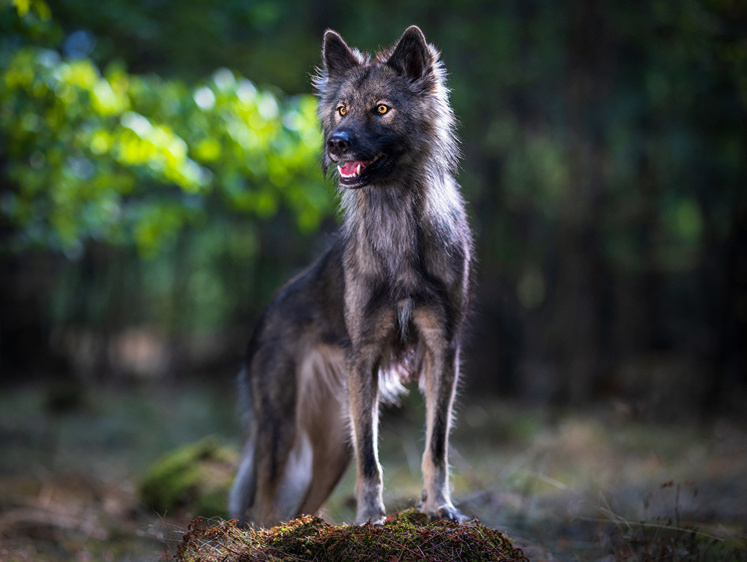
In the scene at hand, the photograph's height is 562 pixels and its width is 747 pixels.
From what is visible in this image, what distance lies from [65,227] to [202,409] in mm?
8291

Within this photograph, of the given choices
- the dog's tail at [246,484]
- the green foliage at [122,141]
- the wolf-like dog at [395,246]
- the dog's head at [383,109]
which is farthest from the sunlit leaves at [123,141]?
the dog's tail at [246,484]

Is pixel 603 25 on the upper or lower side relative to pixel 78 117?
upper

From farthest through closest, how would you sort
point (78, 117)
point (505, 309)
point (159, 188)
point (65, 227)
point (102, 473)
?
1. point (505, 309)
2. point (159, 188)
3. point (102, 473)
4. point (65, 227)
5. point (78, 117)

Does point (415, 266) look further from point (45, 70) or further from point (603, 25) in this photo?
point (603, 25)

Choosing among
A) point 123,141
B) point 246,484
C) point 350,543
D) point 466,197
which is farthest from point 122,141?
point 466,197

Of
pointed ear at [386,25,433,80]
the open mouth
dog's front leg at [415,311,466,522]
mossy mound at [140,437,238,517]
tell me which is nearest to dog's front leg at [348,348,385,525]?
dog's front leg at [415,311,466,522]

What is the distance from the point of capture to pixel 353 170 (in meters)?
4.01

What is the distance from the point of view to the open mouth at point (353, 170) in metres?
3.99

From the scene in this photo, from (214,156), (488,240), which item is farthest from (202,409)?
(214,156)

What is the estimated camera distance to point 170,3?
11320 millimetres

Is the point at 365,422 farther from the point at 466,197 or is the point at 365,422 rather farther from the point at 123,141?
the point at 466,197

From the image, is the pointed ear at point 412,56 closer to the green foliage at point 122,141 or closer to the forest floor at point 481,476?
the forest floor at point 481,476

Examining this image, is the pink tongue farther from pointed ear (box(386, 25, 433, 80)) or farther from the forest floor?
the forest floor

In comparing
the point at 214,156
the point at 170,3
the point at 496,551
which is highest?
the point at 170,3
